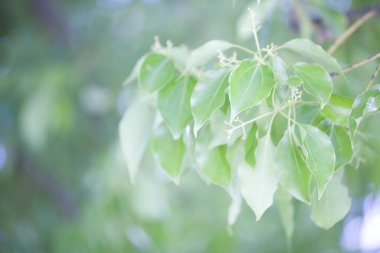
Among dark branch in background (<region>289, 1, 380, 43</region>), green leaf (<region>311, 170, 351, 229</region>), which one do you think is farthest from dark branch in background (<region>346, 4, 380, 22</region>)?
green leaf (<region>311, 170, 351, 229</region>)

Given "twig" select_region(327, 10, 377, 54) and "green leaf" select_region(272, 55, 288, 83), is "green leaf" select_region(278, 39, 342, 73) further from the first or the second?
"twig" select_region(327, 10, 377, 54)

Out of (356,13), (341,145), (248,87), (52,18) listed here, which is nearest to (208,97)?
(248,87)

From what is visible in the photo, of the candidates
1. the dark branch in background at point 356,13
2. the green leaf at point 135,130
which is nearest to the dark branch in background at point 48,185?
the dark branch in background at point 356,13

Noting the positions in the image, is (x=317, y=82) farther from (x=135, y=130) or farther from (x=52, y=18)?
(x=52, y=18)

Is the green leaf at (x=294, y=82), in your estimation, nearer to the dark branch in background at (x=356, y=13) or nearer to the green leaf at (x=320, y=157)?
the green leaf at (x=320, y=157)

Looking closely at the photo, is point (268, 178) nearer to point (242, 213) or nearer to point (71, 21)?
point (242, 213)

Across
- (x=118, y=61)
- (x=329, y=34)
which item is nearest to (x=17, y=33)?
(x=118, y=61)
